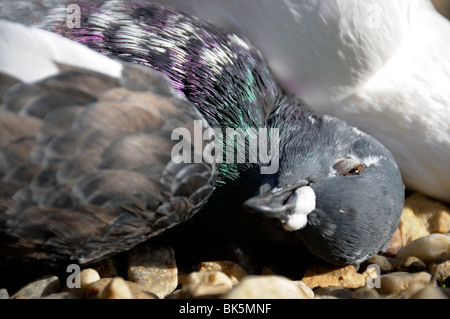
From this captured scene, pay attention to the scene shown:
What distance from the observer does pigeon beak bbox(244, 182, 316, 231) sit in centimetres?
162

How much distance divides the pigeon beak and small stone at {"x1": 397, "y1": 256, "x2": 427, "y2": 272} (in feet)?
1.56

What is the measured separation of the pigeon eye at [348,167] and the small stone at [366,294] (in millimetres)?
417

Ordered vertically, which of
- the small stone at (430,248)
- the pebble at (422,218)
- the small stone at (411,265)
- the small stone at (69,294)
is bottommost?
the small stone at (69,294)

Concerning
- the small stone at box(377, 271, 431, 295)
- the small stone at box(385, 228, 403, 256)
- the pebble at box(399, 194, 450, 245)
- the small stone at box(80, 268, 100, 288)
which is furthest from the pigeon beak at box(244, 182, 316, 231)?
the pebble at box(399, 194, 450, 245)

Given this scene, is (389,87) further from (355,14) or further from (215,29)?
(215,29)

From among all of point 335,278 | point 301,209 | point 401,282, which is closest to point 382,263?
point 335,278

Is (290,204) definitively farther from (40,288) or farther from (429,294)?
(40,288)

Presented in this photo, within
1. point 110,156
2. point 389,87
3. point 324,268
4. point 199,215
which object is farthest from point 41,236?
point 389,87

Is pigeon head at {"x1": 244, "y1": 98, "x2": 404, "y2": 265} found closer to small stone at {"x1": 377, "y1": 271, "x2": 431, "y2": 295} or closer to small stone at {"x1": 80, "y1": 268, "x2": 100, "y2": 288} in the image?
small stone at {"x1": 377, "y1": 271, "x2": 431, "y2": 295}

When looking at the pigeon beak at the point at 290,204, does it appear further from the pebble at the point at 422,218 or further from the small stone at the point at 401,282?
the pebble at the point at 422,218

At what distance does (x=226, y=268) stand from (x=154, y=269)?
0.83 feet

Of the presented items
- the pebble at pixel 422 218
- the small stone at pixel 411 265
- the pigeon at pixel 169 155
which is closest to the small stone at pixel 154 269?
the pigeon at pixel 169 155

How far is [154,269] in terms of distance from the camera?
1.79 m

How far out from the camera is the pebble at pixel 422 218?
231 cm
